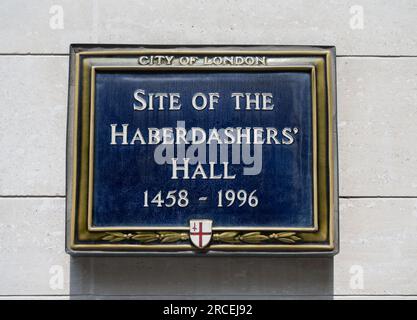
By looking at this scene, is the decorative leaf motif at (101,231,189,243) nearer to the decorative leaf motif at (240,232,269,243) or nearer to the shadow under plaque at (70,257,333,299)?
the shadow under plaque at (70,257,333,299)

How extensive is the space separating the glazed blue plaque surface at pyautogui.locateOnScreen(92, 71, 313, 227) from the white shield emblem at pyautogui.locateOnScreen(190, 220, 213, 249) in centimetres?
7

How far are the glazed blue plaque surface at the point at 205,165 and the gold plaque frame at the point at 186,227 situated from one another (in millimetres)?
55

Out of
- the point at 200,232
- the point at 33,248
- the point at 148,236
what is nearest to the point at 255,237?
the point at 200,232

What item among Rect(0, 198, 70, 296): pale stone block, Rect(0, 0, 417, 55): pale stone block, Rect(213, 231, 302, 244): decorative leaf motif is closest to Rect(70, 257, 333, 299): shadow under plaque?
Rect(0, 198, 70, 296): pale stone block

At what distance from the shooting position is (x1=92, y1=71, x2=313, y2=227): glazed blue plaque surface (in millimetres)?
5164

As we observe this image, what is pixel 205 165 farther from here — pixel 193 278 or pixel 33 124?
pixel 33 124

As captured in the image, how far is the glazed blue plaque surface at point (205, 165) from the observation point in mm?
5164

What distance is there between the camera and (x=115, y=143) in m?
5.23

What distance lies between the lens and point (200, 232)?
16.7 feet

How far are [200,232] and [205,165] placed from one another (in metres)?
0.53

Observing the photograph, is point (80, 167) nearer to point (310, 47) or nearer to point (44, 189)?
point (44, 189)

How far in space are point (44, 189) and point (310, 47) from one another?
95.1 inches

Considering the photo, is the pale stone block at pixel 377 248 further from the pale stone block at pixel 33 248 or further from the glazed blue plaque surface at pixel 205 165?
the pale stone block at pixel 33 248
